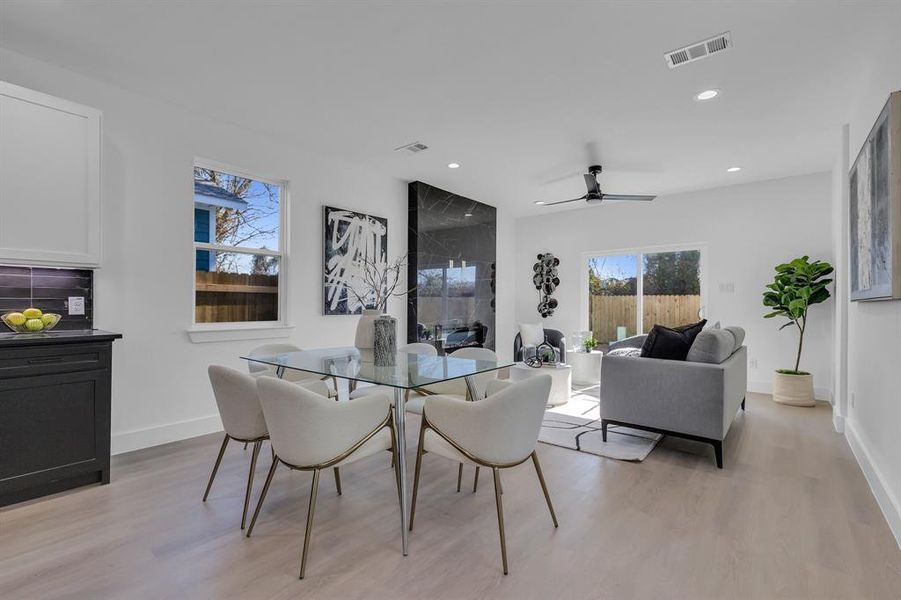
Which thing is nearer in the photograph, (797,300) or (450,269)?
(797,300)

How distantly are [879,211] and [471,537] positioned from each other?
2.69 metres

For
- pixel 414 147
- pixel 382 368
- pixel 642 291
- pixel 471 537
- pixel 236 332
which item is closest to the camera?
pixel 471 537

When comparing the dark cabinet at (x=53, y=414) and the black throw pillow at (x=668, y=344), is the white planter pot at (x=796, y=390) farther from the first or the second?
the dark cabinet at (x=53, y=414)

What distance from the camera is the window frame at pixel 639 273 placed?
19.4 ft

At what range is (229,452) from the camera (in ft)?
10.4

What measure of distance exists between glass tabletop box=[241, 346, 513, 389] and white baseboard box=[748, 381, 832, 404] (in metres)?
4.64

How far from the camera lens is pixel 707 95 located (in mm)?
3178

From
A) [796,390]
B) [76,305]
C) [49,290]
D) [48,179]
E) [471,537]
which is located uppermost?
[48,179]

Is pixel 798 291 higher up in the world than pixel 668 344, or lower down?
higher up

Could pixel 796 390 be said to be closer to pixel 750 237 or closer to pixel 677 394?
pixel 750 237

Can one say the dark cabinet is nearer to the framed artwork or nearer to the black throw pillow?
the black throw pillow

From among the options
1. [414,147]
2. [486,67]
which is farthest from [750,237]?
[486,67]

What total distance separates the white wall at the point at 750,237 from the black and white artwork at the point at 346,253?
3.73m

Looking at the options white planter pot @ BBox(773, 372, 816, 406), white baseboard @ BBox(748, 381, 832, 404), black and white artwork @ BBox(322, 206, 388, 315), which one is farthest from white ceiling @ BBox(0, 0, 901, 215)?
white baseboard @ BBox(748, 381, 832, 404)
